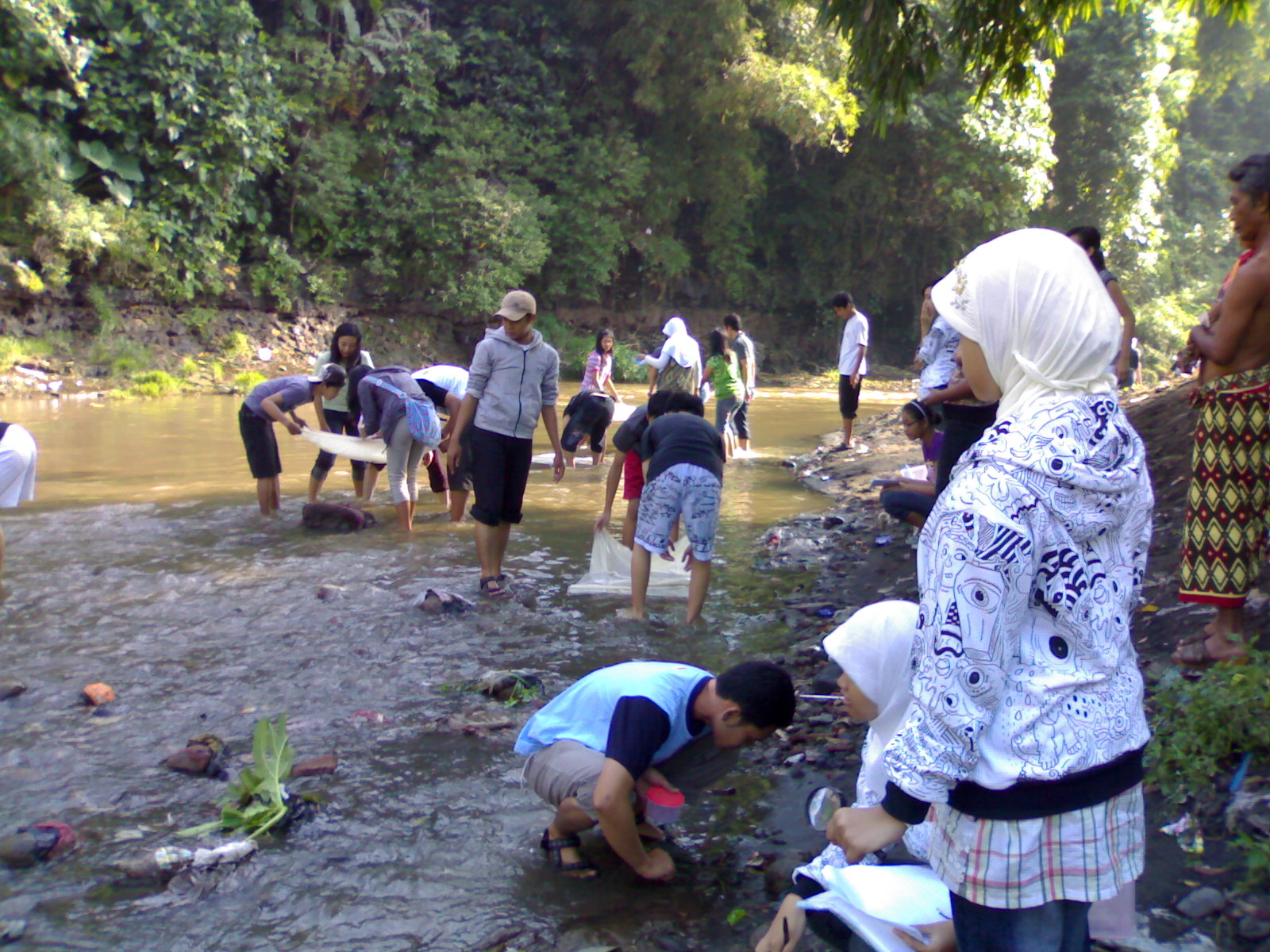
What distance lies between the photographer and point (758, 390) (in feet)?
83.1

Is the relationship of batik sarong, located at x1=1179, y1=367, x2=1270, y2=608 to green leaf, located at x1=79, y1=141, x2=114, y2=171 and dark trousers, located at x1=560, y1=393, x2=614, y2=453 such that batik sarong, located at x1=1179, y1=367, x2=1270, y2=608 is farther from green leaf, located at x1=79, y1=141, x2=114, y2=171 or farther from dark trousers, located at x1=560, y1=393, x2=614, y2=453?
green leaf, located at x1=79, y1=141, x2=114, y2=171

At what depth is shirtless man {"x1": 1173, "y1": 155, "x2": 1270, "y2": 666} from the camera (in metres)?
3.88

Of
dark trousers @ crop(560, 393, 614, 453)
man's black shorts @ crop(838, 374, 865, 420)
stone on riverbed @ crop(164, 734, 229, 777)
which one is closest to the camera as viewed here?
stone on riverbed @ crop(164, 734, 229, 777)

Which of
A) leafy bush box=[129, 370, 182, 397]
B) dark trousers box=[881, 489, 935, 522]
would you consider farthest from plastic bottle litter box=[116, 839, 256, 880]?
leafy bush box=[129, 370, 182, 397]

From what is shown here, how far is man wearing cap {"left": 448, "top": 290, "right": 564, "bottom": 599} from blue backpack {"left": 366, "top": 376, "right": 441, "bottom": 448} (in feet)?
4.70

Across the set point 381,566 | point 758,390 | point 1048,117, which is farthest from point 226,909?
point 1048,117

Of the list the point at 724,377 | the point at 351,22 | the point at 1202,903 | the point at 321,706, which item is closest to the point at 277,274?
the point at 351,22

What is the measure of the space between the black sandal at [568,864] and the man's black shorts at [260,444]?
19.4ft

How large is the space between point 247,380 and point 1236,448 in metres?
19.3

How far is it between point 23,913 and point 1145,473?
133 inches

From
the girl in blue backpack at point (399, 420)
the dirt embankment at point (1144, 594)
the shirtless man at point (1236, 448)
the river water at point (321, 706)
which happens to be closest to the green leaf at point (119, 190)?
the river water at point (321, 706)

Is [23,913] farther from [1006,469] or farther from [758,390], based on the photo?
[758,390]

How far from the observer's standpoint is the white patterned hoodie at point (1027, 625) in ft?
5.33

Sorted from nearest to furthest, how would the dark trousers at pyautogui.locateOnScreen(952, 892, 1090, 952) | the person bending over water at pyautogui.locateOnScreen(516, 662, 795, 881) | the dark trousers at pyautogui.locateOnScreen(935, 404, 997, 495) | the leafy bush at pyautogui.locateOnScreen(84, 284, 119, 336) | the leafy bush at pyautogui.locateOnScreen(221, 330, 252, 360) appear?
the dark trousers at pyautogui.locateOnScreen(952, 892, 1090, 952)
the person bending over water at pyautogui.locateOnScreen(516, 662, 795, 881)
the dark trousers at pyautogui.locateOnScreen(935, 404, 997, 495)
the leafy bush at pyautogui.locateOnScreen(84, 284, 119, 336)
the leafy bush at pyautogui.locateOnScreen(221, 330, 252, 360)
